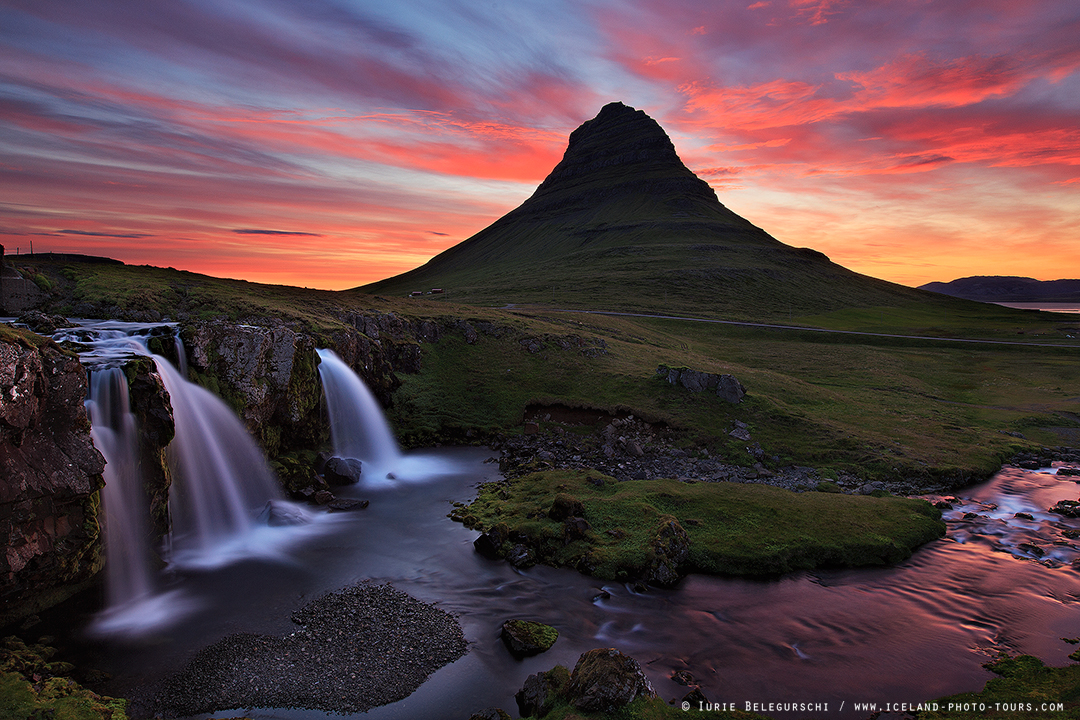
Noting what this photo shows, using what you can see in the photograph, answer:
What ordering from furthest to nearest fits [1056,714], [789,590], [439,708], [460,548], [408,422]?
[408,422], [460,548], [789,590], [439,708], [1056,714]

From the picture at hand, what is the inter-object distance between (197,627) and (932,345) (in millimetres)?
114075

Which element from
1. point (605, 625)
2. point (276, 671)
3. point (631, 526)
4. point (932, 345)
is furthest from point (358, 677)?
point (932, 345)

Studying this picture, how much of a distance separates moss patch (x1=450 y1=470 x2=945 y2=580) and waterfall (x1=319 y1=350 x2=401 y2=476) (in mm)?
10413

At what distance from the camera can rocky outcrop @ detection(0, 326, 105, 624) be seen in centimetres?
1634

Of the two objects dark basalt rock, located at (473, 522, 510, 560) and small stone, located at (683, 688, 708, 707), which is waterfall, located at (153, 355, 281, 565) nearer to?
dark basalt rock, located at (473, 522, 510, 560)

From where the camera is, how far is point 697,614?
19.5 meters

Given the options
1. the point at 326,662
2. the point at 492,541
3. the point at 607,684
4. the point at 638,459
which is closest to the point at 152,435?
the point at 326,662

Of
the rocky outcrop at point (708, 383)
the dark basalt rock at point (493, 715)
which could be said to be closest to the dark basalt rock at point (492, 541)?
the dark basalt rock at point (493, 715)

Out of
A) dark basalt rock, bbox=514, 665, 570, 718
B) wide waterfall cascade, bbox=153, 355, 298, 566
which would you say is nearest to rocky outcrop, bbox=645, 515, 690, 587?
dark basalt rock, bbox=514, 665, 570, 718

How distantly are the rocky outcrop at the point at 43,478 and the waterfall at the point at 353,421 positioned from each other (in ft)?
53.9

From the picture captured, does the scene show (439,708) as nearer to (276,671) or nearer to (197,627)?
(276,671)

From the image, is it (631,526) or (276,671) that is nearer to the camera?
(276,671)

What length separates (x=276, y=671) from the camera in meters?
15.6

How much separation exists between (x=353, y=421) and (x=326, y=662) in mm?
22720
